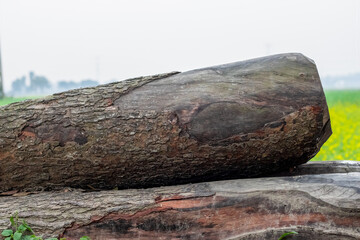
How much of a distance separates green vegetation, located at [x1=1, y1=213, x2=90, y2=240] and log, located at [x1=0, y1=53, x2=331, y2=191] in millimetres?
339

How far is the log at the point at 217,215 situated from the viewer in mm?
2127

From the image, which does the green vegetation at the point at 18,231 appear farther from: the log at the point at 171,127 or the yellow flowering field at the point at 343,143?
the yellow flowering field at the point at 343,143

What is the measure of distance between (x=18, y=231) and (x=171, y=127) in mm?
1061

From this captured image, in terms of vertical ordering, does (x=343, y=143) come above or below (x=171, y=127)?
below

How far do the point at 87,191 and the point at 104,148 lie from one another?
36 cm

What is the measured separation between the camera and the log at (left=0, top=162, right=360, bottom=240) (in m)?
2.13

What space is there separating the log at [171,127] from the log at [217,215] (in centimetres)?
24

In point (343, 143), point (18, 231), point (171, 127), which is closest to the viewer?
point (18, 231)

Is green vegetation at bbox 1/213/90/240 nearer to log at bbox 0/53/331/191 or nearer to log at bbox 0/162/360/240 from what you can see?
log at bbox 0/162/360/240

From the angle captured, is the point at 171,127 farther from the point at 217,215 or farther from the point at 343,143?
the point at 343,143

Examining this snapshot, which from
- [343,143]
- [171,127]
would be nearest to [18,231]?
[171,127]

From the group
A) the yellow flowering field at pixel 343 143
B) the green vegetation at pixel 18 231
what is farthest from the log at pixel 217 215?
the yellow flowering field at pixel 343 143

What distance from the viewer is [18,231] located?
2143mm

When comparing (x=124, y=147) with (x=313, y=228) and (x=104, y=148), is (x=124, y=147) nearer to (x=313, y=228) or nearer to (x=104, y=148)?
(x=104, y=148)
